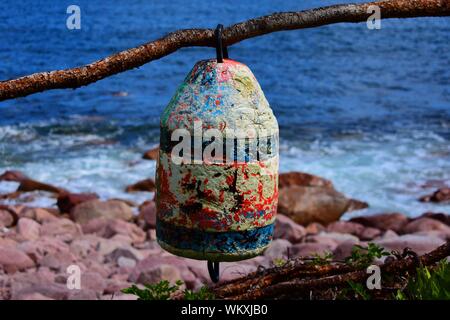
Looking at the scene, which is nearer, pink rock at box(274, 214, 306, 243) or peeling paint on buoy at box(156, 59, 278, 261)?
peeling paint on buoy at box(156, 59, 278, 261)

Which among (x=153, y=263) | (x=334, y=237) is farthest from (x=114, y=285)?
(x=334, y=237)

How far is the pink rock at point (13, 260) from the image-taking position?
8.18m

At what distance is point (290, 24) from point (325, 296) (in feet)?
6.05

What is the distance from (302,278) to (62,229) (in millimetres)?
6424

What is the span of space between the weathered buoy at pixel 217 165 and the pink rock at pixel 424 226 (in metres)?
8.21

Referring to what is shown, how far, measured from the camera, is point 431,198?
12844mm

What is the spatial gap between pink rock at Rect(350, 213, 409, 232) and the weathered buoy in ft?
27.3

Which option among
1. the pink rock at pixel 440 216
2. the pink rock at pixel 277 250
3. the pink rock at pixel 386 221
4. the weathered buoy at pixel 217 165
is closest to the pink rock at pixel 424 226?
the pink rock at pixel 386 221

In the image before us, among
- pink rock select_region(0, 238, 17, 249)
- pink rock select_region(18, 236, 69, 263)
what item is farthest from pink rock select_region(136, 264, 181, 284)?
pink rock select_region(0, 238, 17, 249)

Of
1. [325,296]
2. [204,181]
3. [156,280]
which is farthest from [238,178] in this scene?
[156,280]

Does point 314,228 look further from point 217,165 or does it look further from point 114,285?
point 217,165

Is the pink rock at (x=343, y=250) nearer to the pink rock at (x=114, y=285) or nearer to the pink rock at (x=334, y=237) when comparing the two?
the pink rock at (x=334, y=237)

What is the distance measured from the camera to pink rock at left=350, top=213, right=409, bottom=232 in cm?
1084

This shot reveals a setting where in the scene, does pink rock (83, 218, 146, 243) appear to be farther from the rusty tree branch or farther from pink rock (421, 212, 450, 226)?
the rusty tree branch
